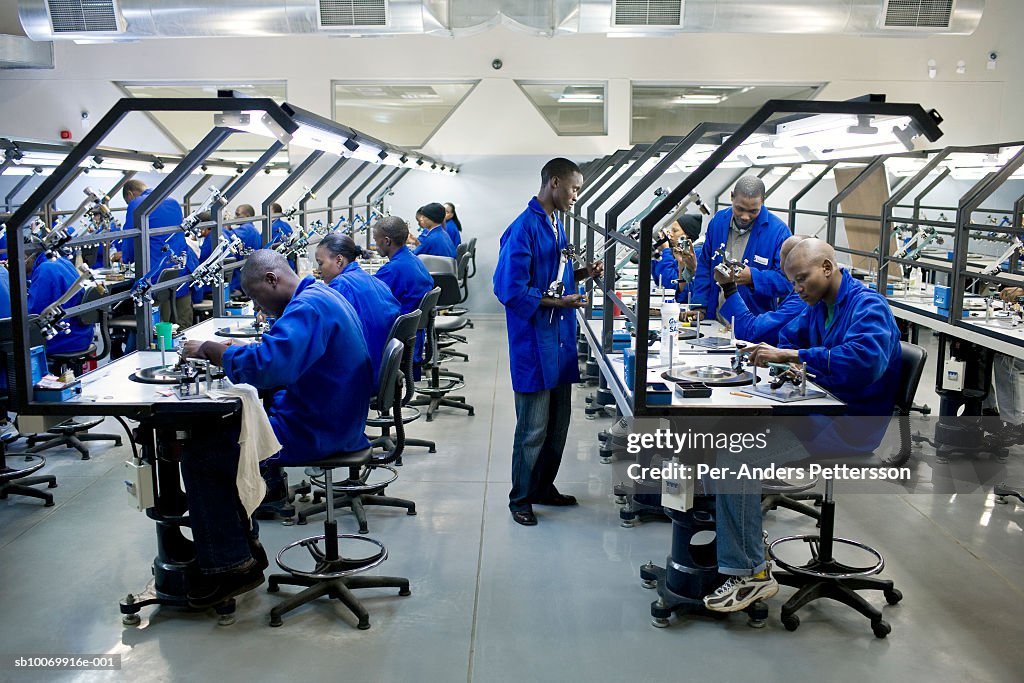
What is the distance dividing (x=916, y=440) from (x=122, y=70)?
9.91 m

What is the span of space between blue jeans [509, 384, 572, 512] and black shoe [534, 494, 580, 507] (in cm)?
8

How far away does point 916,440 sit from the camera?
556cm

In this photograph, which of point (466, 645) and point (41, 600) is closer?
point (466, 645)

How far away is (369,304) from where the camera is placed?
14.8ft

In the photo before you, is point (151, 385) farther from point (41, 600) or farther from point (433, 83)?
point (433, 83)

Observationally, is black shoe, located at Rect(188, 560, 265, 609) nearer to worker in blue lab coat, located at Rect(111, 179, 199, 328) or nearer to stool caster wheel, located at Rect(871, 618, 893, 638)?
stool caster wheel, located at Rect(871, 618, 893, 638)

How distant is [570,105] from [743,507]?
875 cm

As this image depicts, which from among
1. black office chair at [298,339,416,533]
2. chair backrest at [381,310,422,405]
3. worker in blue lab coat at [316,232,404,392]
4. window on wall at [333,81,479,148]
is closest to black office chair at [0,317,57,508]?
black office chair at [298,339,416,533]

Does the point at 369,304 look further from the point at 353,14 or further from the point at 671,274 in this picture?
the point at 353,14

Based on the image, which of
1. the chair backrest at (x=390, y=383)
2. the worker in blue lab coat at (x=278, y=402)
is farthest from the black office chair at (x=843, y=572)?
the worker in blue lab coat at (x=278, y=402)

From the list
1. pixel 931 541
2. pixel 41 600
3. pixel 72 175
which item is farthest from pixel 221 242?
pixel 931 541

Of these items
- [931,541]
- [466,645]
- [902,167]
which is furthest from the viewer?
[902,167]

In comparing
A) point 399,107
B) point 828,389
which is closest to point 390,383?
point 828,389

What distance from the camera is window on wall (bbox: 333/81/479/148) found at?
11.1 m
